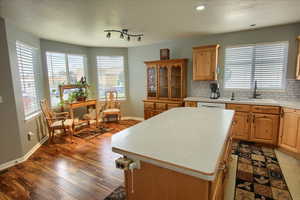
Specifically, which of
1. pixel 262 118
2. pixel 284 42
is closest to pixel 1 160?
pixel 262 118

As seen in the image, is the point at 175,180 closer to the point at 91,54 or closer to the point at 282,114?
the point at 282,114

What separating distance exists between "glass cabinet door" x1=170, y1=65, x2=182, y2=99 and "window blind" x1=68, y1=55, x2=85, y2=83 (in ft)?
9.33

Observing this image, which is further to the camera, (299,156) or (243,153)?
(243,153)

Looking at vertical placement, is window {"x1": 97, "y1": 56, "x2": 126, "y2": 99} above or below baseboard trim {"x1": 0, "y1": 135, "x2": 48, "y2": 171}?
above

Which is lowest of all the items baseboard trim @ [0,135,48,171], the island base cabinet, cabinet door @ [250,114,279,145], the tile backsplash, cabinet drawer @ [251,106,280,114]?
baseboard trim @ [0,135,48,171]

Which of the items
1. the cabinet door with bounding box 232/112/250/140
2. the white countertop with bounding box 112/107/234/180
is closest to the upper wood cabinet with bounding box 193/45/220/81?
the cabinet door with bounding box 232/112/250/140

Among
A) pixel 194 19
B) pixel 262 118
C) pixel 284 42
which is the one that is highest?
pixel 194 19

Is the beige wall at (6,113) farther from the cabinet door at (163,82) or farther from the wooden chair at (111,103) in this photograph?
the cabinet door at (163,82)

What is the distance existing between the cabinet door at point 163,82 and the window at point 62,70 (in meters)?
2.48

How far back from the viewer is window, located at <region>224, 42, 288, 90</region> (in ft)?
11.1

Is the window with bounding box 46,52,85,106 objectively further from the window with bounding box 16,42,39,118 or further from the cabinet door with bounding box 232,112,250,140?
the cabinet door with bounding box 232,112,250,140

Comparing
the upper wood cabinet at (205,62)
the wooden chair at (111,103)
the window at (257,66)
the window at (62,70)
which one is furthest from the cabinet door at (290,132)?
the window at (62,70)

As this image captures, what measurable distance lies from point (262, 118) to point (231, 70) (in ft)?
4.40

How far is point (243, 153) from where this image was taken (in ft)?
9.81
